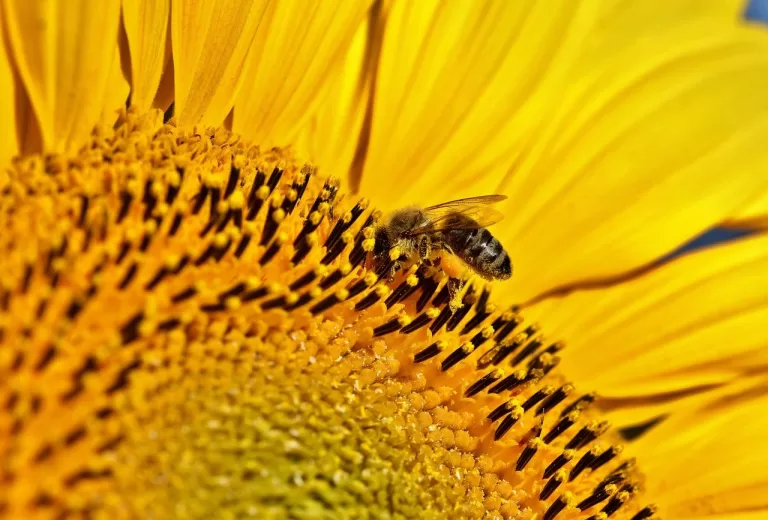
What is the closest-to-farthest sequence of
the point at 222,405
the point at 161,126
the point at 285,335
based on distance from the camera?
the point at 222,405 < the point at 285,335 < the point at 161,126

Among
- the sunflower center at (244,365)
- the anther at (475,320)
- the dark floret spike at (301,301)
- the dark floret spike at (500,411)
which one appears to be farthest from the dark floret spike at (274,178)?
the dark floret spike at (500,411)

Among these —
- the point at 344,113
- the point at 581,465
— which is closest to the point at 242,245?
the point at 344,113

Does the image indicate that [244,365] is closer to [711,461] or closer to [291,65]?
[291,65]

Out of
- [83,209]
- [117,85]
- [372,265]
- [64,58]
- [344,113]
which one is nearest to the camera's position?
[83,209]

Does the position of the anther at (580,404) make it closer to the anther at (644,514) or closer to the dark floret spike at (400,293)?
the anther at (644,514)

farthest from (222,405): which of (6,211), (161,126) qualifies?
(161,126)

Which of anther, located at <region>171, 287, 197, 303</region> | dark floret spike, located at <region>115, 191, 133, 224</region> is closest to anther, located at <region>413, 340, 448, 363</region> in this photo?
anther, located at <region>171, 287, 197, 303</region>

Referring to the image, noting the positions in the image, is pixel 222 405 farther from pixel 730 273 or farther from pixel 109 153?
pixel 730 273
